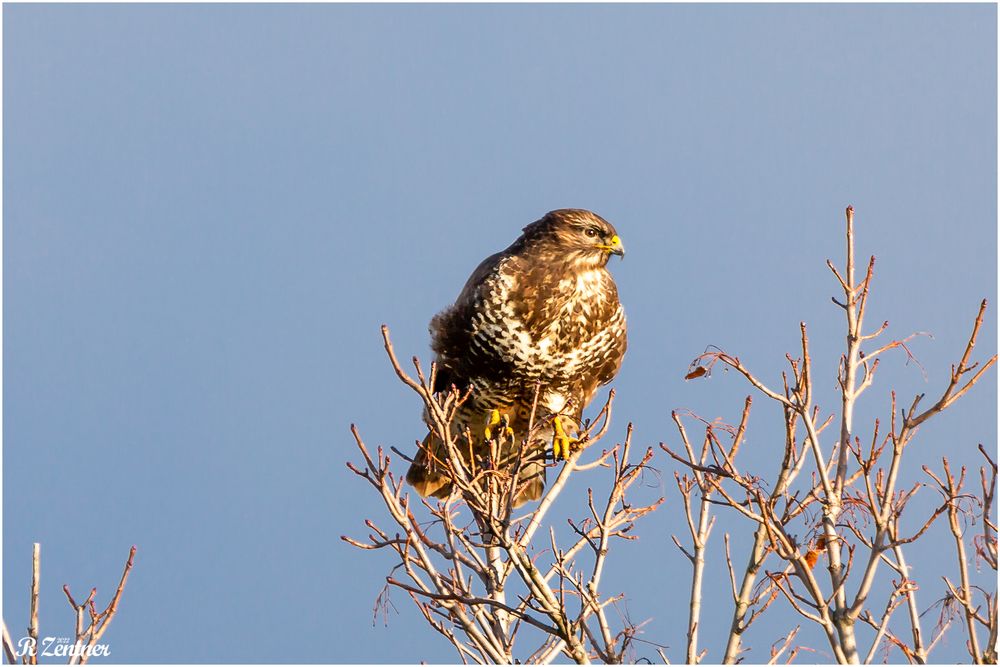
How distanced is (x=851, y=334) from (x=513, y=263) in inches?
128

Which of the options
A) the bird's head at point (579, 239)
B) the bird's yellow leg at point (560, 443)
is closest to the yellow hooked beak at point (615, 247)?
the bird's head at point (579, 239)

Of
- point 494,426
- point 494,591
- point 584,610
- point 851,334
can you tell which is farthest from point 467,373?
point 851,334

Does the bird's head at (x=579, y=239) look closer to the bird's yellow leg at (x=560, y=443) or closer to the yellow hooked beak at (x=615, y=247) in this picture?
the yellow hooked beak at (x=615, y=247)

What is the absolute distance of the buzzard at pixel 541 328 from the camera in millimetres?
6680

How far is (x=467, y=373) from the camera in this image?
690cm

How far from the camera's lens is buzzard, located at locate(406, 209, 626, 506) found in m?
6.68

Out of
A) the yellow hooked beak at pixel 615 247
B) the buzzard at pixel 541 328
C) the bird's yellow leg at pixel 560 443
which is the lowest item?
the bird's yellow leg at pixel 560 443

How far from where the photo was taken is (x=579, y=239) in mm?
6867

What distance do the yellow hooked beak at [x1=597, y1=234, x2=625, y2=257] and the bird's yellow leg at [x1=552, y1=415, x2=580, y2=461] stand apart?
104 centimetres

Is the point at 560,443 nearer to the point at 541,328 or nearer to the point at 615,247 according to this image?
the point at 541,328

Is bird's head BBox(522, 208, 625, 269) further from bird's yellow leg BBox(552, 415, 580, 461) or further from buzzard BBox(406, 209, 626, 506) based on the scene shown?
bird's yellow leg BBox(552, 415, 580, 461)

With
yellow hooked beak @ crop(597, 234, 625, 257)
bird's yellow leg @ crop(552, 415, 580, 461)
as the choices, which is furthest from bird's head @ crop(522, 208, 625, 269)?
bird's yellow leg @ crop(552, 415, 580, 461)

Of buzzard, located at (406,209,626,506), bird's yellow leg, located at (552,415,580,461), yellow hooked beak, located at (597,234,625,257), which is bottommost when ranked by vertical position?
bird's yellow leg, located at (552,415,580,461)

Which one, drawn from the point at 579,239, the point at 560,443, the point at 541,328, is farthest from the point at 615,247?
the point at 560,443
